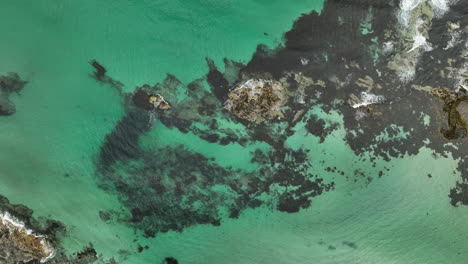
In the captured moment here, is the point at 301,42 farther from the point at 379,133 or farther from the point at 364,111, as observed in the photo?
the point at 379,133

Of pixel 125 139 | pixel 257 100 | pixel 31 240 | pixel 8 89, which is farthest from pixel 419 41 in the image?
pixel 31 240

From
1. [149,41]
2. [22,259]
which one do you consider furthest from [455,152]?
[22,259]

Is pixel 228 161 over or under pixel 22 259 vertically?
over

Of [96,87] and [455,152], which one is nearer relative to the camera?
[96,87]

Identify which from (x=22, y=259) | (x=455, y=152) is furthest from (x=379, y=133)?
(x=22, y=259)

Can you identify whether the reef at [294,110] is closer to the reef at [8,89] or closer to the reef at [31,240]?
the reef at [31,240]

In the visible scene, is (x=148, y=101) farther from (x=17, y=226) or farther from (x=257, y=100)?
(x=17, y=226)

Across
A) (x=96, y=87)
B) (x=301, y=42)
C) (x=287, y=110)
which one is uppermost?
(x=301, y=42)

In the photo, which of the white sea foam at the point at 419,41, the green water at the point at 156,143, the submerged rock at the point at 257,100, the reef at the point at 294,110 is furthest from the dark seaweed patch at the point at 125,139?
the white sea foam at the point at 419,41
